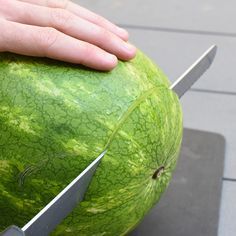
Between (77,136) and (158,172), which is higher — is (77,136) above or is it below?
above

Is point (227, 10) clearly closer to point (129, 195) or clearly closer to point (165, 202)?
point (165, 202)

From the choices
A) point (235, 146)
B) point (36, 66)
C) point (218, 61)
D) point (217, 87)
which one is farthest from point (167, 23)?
point (36, 66)

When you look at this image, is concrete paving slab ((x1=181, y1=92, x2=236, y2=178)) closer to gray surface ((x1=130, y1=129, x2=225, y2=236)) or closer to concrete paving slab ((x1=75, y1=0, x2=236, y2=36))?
gray surface ((x1=130, y1=129, x2=225, y2=236))

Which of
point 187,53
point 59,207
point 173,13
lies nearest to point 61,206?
point 59,207

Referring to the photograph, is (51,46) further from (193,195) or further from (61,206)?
(193,195)

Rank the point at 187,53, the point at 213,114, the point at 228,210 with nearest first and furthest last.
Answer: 1. the point at 228,210
2. the point at 213,114
3. the point at 187,53

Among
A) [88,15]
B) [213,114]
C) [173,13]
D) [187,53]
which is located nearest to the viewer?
[88,15]
